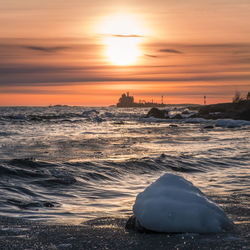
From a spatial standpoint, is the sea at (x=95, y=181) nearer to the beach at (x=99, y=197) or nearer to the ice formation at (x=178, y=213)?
the beach at (x=99, y=197)

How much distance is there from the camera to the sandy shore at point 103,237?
515 centimetres

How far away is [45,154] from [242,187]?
10084 mm

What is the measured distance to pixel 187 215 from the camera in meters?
5.73

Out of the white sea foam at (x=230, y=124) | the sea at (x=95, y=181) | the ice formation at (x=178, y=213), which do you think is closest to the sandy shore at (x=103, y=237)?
the ice formation at (x=178, y=213)

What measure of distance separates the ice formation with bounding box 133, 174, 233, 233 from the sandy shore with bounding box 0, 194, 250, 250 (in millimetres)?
143

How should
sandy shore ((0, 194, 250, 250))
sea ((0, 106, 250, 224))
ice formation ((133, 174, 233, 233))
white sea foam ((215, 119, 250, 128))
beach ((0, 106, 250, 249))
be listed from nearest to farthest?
sandy shore ((0, 194, 250, 250)) → beach ((0, 106, 250, 249)) → ice formation ((133, 174, 233, 233)) → sea ((0, 106, 250, 224)) → white sea foam ((215, 119, 250, 128))

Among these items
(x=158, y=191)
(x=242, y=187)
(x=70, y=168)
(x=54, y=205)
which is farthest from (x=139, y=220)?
(x=70, y=168)

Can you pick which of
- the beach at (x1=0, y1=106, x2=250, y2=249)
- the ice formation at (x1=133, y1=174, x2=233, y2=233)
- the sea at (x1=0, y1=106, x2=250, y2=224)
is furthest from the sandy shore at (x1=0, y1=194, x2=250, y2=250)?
the sea at (x1=0, y1=106, x2=250, y2=224)

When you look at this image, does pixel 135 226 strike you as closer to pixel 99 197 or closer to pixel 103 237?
pixel 103 237

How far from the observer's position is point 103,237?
18.4 feet

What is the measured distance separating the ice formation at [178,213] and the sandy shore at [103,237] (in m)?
0.14

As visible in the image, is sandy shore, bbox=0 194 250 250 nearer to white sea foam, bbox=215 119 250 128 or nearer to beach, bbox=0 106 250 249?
beach, bbox=0 106 250 249

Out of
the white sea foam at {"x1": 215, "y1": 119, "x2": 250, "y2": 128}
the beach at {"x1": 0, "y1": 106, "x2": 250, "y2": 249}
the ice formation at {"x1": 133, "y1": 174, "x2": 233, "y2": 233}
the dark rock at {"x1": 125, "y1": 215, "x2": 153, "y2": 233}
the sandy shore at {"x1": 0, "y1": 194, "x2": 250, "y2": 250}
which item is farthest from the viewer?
the white sea foam at {"x1": 215, "y1": 119, "x2": 250, "y2": 128}

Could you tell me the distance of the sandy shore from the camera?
16.9ft
